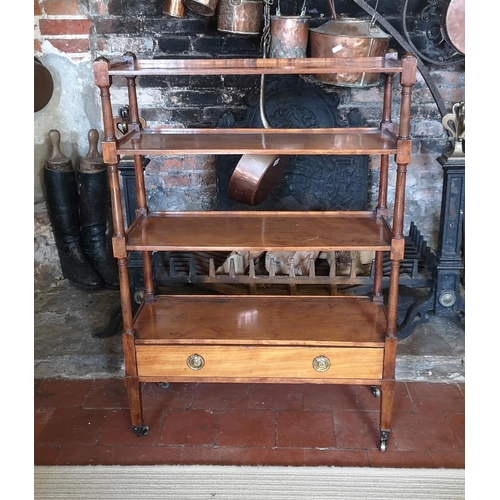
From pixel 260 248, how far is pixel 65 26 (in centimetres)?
164

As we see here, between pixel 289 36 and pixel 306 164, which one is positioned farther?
pixel 306 164

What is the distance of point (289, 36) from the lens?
2324 mm

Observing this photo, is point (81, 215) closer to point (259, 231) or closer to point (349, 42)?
point (259, 231)

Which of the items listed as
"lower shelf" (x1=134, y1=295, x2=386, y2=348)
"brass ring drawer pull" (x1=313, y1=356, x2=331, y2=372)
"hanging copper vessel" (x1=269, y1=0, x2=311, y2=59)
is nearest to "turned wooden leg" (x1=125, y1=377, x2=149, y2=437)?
"lower shelf" (x1=134, y1=295, x2=386, y2=348)

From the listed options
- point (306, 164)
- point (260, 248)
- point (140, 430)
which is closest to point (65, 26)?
point (306, 164)

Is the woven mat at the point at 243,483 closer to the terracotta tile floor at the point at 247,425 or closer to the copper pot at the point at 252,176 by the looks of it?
the terracotta tile floor at the point at 247,425

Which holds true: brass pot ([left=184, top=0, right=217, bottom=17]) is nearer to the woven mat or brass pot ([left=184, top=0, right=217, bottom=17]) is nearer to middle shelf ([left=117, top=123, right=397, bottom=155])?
middle shelf ([left=117, top=123, right=397, bottom=155])

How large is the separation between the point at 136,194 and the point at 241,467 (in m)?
1.12

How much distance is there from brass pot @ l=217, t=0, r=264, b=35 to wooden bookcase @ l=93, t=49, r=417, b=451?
52cm

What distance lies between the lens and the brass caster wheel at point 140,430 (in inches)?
85.3

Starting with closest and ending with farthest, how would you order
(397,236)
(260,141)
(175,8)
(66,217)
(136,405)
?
(397,236) → (260,141) → (136,405) → (175,8) → (66,217)

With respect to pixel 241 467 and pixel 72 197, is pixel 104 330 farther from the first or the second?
pixel 241 467

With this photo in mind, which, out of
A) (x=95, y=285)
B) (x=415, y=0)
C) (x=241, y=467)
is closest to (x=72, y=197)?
(x=95, y=285)

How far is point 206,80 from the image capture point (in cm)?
282
